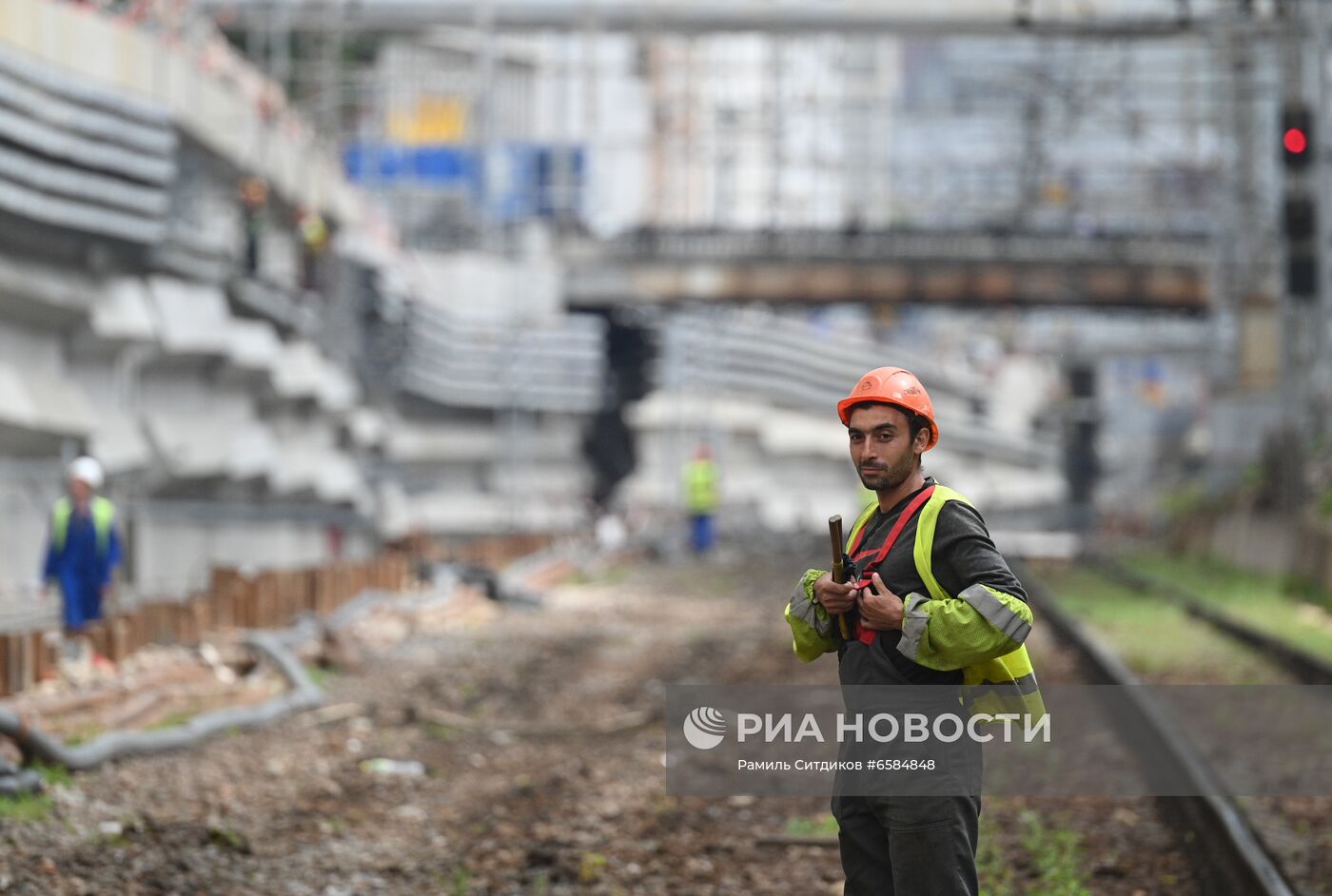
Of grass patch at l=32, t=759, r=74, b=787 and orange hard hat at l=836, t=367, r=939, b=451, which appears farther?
grass patch at l=32, t=759, r=74, b=787

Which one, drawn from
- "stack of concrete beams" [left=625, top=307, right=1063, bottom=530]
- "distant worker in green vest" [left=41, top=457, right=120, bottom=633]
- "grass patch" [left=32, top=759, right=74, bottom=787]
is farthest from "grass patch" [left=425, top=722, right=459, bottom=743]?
"stack of concrete beams" [left=625, top=307, right=1063, bottom=530]

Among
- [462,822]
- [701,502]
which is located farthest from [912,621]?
[701,502]

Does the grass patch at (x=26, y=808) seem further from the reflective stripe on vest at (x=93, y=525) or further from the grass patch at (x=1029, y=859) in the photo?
the reflective stripe on vest at (x=93, y=525)

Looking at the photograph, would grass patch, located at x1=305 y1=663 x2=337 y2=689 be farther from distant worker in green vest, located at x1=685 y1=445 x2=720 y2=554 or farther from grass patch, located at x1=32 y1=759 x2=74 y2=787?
distant worker in green vest, located at x1=685 y1=445 x2=720 y2=554

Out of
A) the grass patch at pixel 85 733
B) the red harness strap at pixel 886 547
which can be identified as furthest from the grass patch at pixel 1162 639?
the red harness strap at pixel 886 547

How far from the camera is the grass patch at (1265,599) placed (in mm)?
17906

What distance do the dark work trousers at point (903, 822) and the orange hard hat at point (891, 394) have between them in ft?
1.98

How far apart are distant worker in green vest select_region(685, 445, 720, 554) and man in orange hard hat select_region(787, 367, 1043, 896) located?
27801mm

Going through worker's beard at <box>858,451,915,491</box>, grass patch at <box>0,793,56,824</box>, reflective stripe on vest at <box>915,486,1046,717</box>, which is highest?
worker's beard at <box>858,451,915,491</box>

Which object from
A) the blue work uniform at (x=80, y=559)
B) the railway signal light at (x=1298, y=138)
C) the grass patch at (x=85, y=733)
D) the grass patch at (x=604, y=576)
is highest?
the railway signal light at (x=1298, y=138)

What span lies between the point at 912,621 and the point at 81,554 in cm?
983

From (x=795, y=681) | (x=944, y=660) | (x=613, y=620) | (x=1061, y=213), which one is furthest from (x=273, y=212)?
(x=1061, y=213)

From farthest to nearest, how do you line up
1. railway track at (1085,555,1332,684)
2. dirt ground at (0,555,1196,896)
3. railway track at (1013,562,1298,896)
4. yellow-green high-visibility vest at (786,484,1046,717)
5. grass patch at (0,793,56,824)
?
railway track at (1085,555,1332,684) → grass patch at (0,793,56,824) → dirt ground at (0,555,1196,896) → railway track at (1013,562,1298,896) → yellow-green high-visibility vest at (786,484,1046,717)

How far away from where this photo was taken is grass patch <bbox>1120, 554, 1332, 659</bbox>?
1791cm
